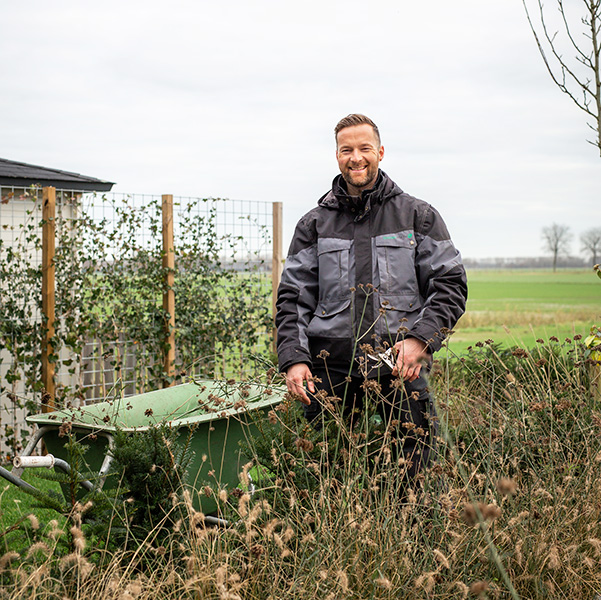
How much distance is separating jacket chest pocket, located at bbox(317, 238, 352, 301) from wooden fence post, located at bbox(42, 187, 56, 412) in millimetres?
3473

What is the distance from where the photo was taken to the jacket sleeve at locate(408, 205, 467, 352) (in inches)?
127

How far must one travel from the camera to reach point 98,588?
7.65ft

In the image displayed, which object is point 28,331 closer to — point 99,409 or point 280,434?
point 99,409

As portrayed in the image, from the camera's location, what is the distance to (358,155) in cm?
345

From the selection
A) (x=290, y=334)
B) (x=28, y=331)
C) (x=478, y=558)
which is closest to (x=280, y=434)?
(x=290, y=334)

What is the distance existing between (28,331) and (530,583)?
16.2ft

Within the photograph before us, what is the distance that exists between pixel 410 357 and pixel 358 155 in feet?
3.41

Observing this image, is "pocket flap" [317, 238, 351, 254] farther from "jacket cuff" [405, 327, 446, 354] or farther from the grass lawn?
the grass lawn

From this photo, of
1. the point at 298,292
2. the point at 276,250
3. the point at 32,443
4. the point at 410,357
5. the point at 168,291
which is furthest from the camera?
the point at 276,250

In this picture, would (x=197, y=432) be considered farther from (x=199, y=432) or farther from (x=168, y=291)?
(x=168, y=291)

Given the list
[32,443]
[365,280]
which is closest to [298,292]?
[365,280]

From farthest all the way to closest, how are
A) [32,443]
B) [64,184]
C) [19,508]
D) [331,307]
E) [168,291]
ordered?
[64,184] < [168,291] < [19,508] < [331,307] < [32,443]

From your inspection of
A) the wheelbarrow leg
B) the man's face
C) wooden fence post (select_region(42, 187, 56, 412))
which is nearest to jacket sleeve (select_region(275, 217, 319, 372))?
the man's face

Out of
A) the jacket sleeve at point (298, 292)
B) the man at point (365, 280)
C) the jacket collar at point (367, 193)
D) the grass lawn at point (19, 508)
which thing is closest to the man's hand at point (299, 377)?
the man at point (365, 280)
